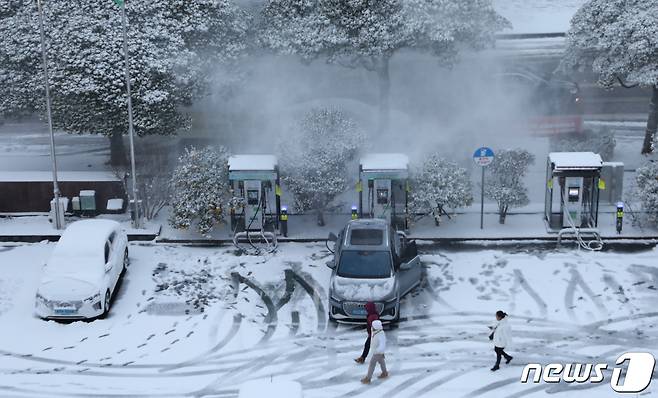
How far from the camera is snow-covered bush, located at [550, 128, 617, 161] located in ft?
92.4

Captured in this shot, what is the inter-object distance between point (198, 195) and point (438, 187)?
256 inches

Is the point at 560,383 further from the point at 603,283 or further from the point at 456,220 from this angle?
the point at 456,220

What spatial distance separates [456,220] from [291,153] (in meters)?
5.09

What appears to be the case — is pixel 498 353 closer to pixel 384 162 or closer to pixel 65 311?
pixel 384 162

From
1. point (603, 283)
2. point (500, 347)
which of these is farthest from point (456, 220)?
point (500, 347)

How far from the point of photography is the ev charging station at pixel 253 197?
24750 millimetres

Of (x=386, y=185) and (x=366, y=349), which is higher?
(x=386, y=185)

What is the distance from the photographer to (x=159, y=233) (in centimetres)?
2547

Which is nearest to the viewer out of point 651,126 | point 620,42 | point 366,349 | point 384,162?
point 366,349

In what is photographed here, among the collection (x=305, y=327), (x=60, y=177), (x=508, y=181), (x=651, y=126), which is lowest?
(x=305, y=327)

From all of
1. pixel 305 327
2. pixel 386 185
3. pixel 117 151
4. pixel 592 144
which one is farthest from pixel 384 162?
pixel 117 151

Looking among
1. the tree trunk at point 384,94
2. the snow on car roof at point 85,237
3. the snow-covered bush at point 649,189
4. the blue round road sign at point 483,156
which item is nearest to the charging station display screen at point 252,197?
the snow on car roof at point 85,237

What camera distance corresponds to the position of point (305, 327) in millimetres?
19797

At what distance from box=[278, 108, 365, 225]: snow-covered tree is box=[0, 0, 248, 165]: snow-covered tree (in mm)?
4925
